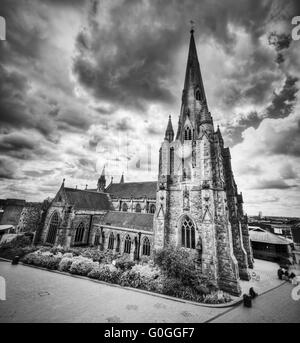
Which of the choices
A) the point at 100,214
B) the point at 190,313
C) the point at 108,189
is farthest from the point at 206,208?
the point at 108,189

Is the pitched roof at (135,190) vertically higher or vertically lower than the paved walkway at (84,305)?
higher

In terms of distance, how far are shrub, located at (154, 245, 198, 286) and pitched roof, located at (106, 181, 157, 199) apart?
18.0 m

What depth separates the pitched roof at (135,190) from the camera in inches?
1319

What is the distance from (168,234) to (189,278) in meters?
5.01

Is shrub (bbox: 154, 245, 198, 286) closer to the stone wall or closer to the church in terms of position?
the church

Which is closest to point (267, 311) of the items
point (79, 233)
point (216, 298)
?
point (216, 298)

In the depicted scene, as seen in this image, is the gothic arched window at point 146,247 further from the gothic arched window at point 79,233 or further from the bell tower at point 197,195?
the gothic arched window at point 79,233

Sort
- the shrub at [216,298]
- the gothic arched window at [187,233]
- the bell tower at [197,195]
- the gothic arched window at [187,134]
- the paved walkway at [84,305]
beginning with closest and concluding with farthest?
the paved walkway at [84,305] → the shrub at [216,298] → the bell tower at [197,195] → the gothic arched window at [187,233] → the gothic arched window at [187,134]

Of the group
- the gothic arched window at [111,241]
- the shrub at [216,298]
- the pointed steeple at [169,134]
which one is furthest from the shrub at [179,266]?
the pointed steeple at [169,134]

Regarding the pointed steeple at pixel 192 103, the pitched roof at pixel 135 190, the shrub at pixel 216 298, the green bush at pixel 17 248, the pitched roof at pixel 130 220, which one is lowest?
the shrub at pixel 216 298

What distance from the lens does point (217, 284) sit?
13.8 meters

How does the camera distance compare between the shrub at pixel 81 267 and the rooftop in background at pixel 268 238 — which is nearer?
the shrub at pixel 81 267

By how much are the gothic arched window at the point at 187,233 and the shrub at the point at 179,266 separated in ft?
9.32
